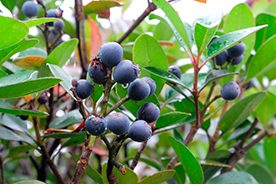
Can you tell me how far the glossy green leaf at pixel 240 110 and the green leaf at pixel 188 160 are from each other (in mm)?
337

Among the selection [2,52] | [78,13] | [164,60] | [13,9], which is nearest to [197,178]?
[164,60]

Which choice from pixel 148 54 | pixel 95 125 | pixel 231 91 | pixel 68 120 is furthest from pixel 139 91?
pixel 68 120

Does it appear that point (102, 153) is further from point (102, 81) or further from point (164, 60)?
point (102, 81)

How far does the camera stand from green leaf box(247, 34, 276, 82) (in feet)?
3.32

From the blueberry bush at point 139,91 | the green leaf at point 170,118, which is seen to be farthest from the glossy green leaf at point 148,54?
the green leaf at point 170,118

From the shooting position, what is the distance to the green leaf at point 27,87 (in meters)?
0.62

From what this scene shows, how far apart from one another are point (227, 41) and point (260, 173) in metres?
0.80

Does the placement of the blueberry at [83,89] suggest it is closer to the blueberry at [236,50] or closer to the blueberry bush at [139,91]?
the blueberry bush at [139,91]

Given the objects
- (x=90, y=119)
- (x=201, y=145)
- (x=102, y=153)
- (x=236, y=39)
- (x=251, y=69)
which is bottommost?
(x=201, y=145)

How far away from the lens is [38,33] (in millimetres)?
1668

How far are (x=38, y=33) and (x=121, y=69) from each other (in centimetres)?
129

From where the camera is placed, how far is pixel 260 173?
49.4 inches

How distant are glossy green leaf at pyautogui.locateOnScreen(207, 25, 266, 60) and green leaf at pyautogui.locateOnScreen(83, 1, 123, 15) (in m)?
0.59

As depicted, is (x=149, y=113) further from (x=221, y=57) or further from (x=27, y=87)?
(x=221, y=57)
